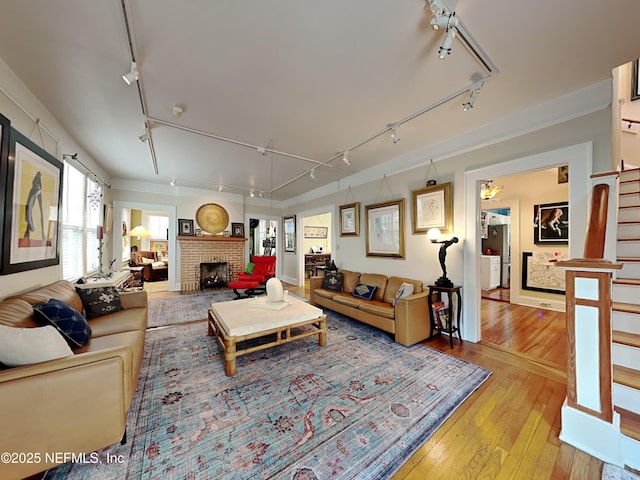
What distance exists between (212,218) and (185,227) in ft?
2.37

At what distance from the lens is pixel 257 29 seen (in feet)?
5.18

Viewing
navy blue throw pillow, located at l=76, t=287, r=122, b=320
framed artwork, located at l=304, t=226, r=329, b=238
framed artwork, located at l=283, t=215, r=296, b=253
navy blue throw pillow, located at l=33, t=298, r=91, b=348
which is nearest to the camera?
navy blue throw pillow, located at l=33, t=298, r=91, b=348

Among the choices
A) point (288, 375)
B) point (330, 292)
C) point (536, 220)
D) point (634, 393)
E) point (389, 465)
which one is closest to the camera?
point (389, 465)

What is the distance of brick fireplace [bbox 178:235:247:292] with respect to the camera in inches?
240

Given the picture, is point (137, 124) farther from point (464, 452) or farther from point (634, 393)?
point (634, 393)

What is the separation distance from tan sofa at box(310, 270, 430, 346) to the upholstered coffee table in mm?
832

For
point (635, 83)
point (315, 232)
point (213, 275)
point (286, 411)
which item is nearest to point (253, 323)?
point (286, 411)

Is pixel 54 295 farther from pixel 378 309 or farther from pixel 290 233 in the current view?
pixel 290 233

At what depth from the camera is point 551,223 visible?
4.45m

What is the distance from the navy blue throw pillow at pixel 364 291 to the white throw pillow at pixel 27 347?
3250 millimetres

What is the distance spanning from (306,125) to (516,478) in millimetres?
3423

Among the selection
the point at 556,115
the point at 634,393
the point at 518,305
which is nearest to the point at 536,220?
the point at 518,305

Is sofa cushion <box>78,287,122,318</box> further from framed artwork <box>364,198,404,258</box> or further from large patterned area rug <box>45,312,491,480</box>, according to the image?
framed artwork <box>364,198,404,258</box>

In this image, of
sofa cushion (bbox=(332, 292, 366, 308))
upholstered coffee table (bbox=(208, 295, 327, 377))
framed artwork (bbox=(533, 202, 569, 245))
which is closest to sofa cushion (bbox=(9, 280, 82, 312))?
upholstered coffee table (bbox=(208, 295, 327, 377))
